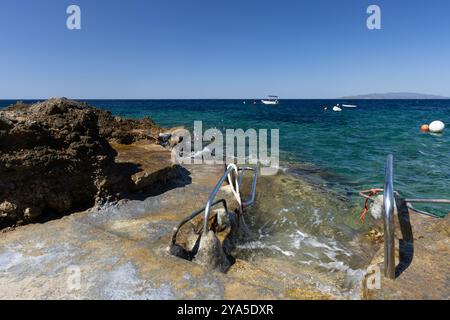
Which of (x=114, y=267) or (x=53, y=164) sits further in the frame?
(x=53, y=164)

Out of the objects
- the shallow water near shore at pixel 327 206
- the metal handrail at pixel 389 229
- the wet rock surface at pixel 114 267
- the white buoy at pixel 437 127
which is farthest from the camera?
the white buoy at pixel 437 127

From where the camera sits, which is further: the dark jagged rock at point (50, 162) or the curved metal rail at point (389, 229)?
the dark jagged rock at point (50, 162)

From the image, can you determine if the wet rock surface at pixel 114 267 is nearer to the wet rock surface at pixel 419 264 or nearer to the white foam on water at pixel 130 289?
the white foam on water at pixel 130 289

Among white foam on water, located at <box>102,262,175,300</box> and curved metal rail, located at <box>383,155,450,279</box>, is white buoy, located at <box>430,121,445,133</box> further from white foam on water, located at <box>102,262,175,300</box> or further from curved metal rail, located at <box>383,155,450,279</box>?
white foam on water, located at <box>102,262,175,300</box>

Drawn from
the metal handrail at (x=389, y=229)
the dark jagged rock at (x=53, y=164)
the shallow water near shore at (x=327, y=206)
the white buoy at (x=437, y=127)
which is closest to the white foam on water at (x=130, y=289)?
the shallow water near shore at (x=327, y=206)

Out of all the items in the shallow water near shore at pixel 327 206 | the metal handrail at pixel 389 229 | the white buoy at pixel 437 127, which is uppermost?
the white buoy at pixel 437 127

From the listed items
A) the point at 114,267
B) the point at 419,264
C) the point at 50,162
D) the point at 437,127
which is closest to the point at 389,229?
the point at 419,264

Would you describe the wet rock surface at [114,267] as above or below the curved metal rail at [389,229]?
below

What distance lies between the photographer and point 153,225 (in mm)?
4344

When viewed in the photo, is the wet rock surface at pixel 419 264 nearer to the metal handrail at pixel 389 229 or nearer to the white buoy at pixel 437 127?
the metal handrail at pixel 389 229

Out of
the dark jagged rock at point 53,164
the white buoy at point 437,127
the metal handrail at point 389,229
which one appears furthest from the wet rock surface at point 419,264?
the white buoy at point 437,127

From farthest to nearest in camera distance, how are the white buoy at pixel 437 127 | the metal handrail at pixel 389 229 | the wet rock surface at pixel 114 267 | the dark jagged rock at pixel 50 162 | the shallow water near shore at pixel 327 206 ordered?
the white buoy at pixel 437 127 → the shallow water near shore at pixel 327 206 → the dark jagged rock at pixel 50 162 → the wet rock surface at pixel 114 267 → the metal handrail at pixel 389 229

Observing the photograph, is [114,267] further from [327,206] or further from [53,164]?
[327,206]
